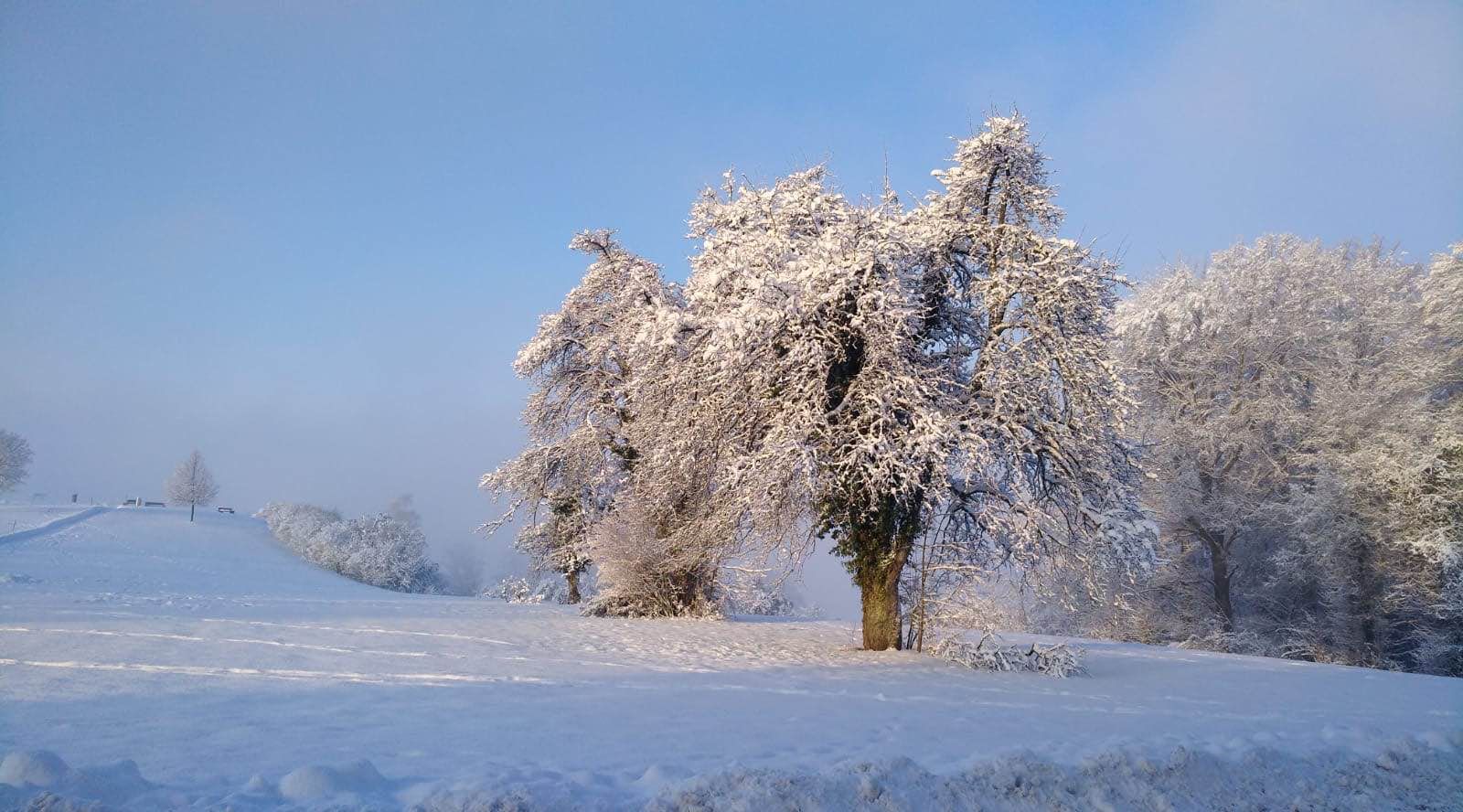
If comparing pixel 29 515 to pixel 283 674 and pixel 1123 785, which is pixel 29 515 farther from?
pixel 1123 785

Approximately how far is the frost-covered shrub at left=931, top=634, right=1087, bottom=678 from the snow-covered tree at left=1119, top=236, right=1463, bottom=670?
34.8 feet

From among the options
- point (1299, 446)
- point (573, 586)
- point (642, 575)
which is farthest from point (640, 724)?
point (1299, 446)

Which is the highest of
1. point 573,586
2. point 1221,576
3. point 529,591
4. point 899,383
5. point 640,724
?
point 899,383

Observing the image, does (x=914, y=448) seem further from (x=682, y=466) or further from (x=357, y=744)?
(x=357, y=744)

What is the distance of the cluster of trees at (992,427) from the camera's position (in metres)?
12.3

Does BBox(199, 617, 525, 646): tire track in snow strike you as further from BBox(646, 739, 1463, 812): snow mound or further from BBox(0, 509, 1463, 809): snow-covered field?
BBox(646, 739, 1463, 812): snow mound

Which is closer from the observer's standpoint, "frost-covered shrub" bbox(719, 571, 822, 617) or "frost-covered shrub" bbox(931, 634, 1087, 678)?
"frost-covered shrub" bbox(931, 634, 1087, 678)

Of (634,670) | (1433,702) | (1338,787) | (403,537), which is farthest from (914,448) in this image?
(403,537)

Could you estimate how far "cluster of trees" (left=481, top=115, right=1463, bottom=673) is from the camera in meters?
12.3

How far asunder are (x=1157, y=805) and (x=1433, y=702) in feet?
27.9

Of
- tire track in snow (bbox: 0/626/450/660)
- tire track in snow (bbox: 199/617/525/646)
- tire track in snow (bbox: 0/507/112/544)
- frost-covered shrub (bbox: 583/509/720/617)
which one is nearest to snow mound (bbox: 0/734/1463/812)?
tire track in snow (bbox: 0/626/450/660)

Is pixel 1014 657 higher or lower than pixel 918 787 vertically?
lower

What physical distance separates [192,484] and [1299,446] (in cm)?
8136

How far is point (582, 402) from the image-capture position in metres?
22.7
